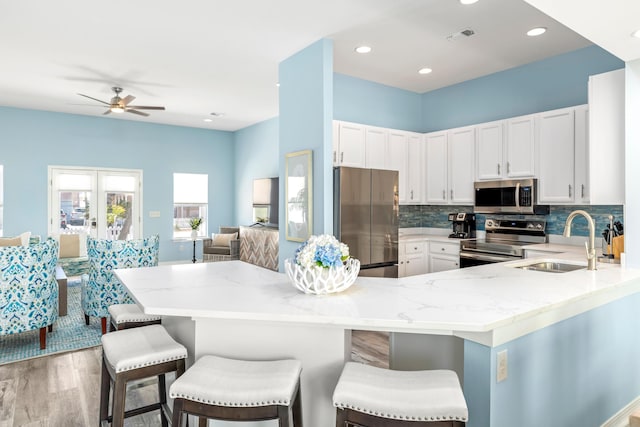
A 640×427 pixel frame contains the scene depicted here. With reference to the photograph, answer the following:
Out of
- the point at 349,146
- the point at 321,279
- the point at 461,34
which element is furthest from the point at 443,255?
the point at 321,279

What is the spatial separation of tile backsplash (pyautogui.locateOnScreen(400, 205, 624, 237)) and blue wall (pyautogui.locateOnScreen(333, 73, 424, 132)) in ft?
3.75

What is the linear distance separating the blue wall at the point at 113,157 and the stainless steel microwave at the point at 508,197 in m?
5.75

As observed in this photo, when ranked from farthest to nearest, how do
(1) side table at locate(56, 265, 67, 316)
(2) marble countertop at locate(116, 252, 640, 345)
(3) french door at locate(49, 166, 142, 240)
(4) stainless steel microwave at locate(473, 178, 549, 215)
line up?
(3) french door at locate(49, 166, 142, 240)
(1) side table at locate(56, 265, 67, 316)
(4) stainless steel microwave at locate(473, 178, 549, 215)
(2) marble countertop at locate(116, 252, 640, 345)

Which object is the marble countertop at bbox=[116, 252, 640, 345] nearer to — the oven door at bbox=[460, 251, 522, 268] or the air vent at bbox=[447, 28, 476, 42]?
the oven door at bbox=[460, 251, 522, 268]

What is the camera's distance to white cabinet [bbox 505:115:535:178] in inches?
162

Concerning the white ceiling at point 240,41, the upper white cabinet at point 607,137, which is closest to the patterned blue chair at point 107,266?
the white ceiling at point 240,41

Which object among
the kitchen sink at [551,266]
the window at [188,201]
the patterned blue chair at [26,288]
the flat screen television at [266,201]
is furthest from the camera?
the window at [188,201]

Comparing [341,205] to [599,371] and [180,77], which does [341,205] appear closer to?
[599,371]

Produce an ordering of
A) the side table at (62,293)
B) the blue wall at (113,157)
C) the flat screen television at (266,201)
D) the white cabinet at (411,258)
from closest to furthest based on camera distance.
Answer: the side table at (62,293)
the white cabinet at (411,258)
the blue wall at (113,157)
the flat screen television at (266,201)

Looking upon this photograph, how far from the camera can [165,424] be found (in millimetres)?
2121

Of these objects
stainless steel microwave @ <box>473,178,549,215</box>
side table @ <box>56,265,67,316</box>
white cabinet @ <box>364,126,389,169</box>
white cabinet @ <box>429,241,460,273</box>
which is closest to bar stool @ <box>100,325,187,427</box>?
side table @ <box>56,265,67,316</box>

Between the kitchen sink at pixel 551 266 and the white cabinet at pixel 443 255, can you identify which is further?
the white cabinet at pixel 443 255

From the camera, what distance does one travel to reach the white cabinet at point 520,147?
4.11 metres

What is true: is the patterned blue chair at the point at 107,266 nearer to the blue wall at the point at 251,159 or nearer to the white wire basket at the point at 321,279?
the white wire basket at the point at 321,279
